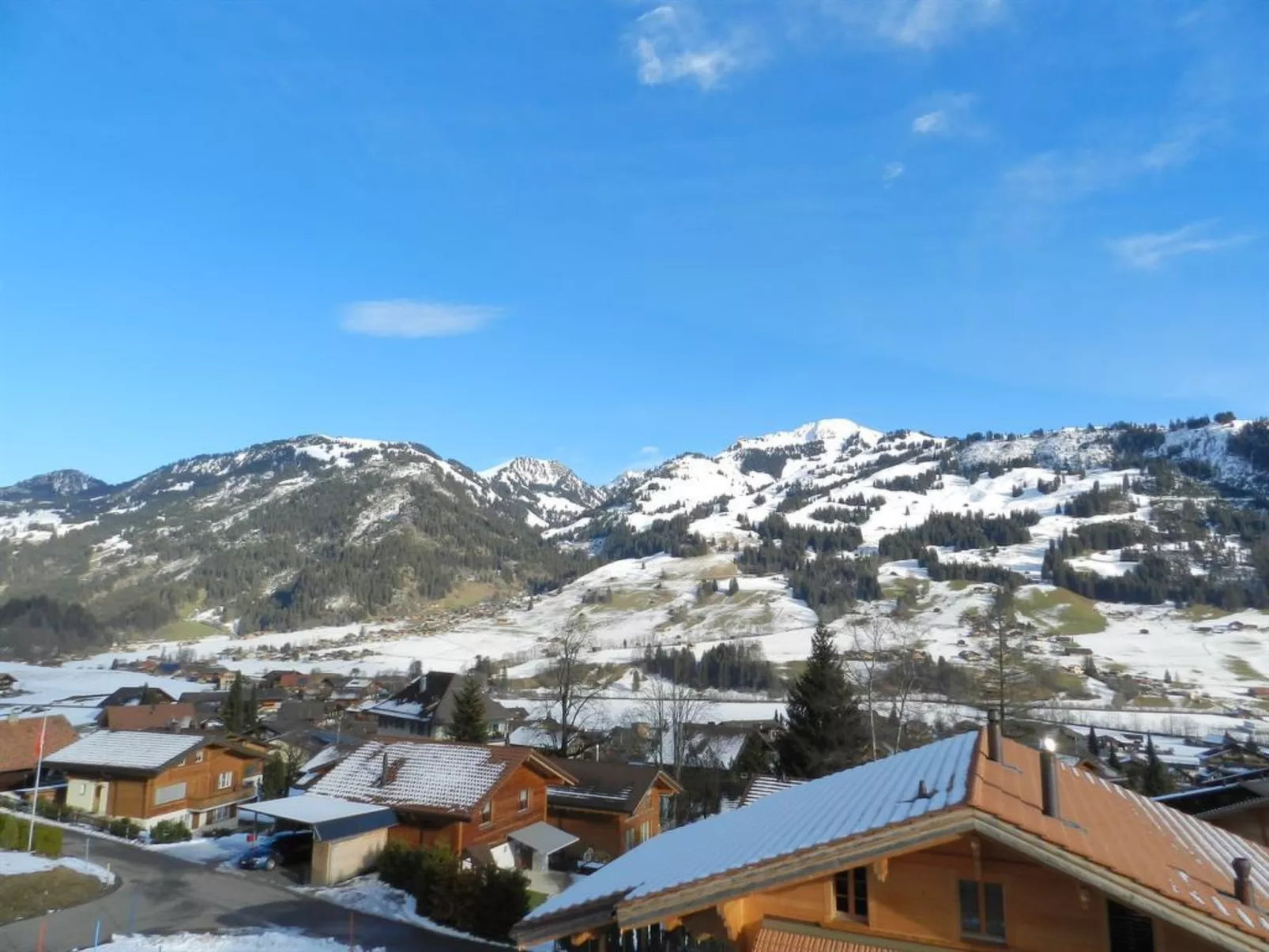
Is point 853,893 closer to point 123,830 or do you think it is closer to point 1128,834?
point 1128,834

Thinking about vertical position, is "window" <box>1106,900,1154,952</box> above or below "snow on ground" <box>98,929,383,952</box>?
above

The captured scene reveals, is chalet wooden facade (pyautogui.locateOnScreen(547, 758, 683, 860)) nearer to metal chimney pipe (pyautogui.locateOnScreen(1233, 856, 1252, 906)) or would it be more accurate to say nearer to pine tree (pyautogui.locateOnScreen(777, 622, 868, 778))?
pine tree (pyautogui.locateOnScreen(777, 622, 868, 778))

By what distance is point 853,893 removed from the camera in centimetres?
849

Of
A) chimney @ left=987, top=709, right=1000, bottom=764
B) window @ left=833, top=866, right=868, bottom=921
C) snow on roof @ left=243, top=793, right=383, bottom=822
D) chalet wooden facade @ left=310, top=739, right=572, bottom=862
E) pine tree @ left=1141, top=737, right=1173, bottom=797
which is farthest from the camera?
pine tree @ left=1141, top=737, right=1173, bottom=797

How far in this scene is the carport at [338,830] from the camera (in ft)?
98.5

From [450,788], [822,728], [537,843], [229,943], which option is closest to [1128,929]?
[229,943]

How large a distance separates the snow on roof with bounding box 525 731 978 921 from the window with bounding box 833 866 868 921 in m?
0.61

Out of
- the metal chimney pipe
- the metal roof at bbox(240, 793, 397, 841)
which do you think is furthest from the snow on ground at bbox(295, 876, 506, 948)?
the metal chimney pipe

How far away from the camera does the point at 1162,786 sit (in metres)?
61.0

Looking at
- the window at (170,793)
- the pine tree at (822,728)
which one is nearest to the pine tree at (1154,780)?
the pine tree at (822,728)

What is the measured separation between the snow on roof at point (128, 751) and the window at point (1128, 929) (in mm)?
49195

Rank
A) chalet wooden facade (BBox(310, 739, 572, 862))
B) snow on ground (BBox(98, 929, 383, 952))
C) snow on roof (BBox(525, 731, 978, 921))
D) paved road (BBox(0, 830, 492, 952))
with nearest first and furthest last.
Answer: snow on roof (BBox(525, 731, 978, 921)) < snow on ground (BBox(98, 929, 383, 952)) < paved road (BBox(0, 830, 492, 952)) < chalet wooden facade (BBox(310, 739, 572, 862))

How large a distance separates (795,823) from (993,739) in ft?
10.6

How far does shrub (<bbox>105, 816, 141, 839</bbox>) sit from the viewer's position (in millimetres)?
40344
